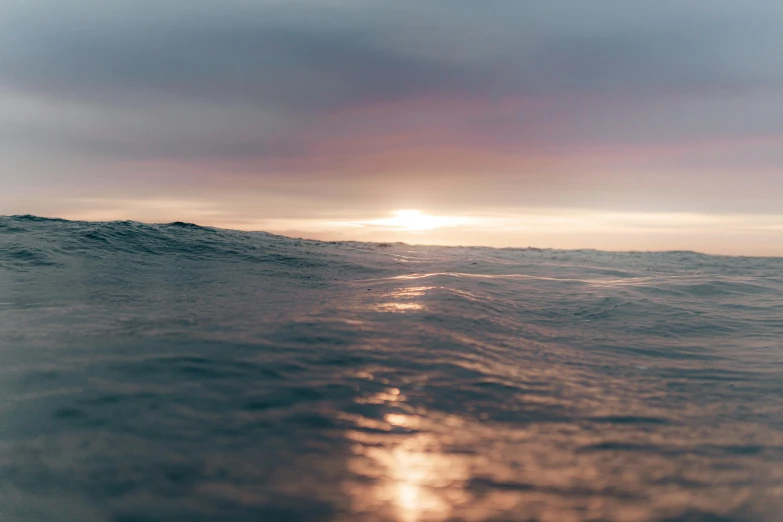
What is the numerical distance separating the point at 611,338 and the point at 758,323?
5436 millimetres

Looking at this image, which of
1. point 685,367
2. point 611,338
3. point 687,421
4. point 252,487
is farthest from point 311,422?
point 611,338

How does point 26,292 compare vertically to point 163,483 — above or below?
above

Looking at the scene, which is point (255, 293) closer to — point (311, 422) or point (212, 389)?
point (212, 389)

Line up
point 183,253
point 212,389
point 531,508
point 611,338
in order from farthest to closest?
point 183,253 → point 611,338 → point 212,389 → point 531,508

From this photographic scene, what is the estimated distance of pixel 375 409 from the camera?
19.7 feet

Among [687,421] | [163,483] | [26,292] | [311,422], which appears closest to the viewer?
[163,483]

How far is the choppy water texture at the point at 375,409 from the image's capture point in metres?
4.27

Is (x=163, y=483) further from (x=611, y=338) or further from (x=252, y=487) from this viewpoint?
(x=611, y=338)

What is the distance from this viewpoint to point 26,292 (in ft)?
39.2

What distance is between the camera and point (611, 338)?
10.3 meters

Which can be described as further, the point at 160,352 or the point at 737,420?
the point at 160,352

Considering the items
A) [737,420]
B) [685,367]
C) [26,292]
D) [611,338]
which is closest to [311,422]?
[737,420]

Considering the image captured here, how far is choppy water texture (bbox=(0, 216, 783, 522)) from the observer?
4.27 m

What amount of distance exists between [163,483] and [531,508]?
11.1 ft
